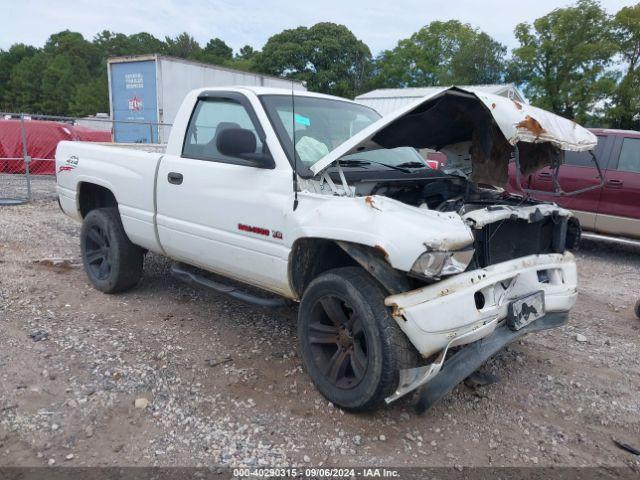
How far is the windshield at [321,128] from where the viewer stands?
3475 millimetres

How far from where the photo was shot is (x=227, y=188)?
11.8 feet

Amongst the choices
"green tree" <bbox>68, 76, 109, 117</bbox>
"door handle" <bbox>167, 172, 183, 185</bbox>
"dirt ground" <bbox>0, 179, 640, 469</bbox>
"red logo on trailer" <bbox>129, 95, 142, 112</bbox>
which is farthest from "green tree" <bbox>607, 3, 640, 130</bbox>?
"green tree" <bbox>68, 76, 109, 117</bbox>

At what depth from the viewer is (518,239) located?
128 inches

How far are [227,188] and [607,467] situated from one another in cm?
285

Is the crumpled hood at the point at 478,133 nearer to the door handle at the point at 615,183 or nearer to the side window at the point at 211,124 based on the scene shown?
the side window at the point at 211,124

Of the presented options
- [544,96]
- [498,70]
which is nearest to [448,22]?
[498,70]

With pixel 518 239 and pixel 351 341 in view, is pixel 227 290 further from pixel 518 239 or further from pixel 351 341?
pixel 518 239

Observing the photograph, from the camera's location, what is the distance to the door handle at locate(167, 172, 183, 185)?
3953 millimetres

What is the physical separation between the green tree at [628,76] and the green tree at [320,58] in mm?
20757

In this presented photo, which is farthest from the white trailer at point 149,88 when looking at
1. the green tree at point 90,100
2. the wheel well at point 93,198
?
the green tree at point 90,100

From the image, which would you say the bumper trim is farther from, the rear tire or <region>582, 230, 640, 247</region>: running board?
<region>582, 230, 640, 247</region>: running board

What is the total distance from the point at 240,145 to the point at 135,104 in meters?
13.1

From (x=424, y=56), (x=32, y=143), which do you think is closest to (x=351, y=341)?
(x=32, y=143)

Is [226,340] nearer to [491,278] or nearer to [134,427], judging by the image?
[134,427]
